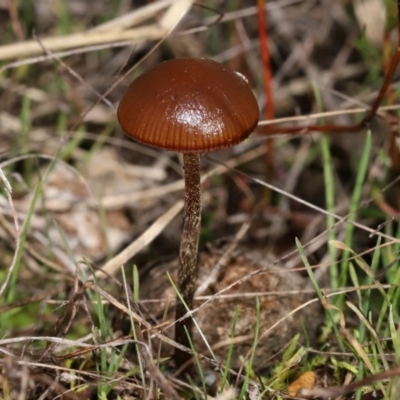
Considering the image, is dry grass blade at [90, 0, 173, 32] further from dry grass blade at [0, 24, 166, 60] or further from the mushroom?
the mushroom

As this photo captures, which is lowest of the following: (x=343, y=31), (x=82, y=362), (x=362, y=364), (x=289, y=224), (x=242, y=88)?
(x=289, y=224)

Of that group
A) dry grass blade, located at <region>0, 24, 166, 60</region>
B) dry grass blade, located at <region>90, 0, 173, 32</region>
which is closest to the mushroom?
dry grass blade, located at <region>0, 24, 166, 60</region>

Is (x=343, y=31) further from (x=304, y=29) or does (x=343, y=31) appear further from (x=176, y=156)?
(x=176, y=156)

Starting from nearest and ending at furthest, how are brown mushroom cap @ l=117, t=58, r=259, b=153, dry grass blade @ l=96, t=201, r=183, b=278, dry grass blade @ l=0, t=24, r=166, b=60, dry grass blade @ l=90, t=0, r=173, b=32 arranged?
brown mushroom cap @ l=117, t=58, r=259, b=153
dry grass blade @ l=96, t=201, r=183, b=278
dry grass blade @ l=0, t=24, r=166, b=60
dry grass blade @ l=90, t=0, r=173, b=32

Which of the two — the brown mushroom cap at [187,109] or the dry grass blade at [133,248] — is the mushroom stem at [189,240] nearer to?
the brown mushroom cap at [187,109]

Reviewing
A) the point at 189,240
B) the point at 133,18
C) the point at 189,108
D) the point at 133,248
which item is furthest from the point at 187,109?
the point at 133,18

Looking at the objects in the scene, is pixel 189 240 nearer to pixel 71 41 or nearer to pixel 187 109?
pixel 187 109

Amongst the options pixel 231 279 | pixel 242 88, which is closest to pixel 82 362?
pixel 231 279
